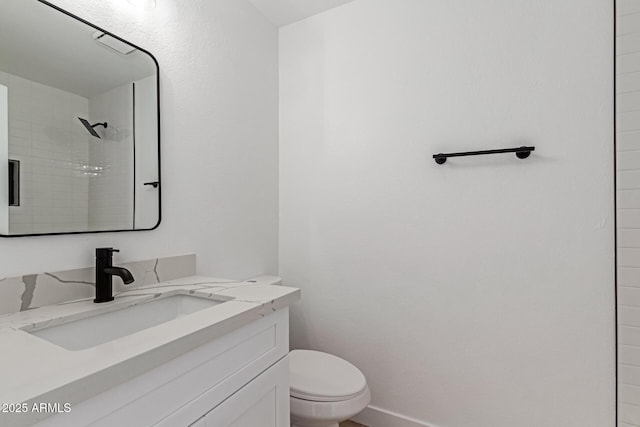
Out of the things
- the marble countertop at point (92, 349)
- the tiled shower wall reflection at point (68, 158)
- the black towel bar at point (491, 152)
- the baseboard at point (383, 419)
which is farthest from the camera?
the baseboard at point (383, 419)

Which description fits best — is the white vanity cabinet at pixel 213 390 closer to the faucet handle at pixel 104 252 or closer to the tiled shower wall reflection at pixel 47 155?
the faucet handle at pixel 104 252

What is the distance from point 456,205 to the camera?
1.49 meters

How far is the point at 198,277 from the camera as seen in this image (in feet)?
4.35

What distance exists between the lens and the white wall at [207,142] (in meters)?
1.09

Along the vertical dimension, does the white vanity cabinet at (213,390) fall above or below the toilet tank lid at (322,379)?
above

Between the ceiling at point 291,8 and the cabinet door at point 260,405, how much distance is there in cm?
176

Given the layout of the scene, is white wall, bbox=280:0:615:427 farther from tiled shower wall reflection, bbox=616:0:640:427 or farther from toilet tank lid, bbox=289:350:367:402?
toilet tank lid, bbox=289:350:367:402

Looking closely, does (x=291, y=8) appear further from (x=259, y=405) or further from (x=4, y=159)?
(x=259, y=405)

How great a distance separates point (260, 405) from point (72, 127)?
1.03 meters

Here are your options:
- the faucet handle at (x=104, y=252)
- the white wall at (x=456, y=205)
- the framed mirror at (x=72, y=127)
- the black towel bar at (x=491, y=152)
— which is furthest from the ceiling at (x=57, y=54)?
the black towel bar at (x=491, y=152)

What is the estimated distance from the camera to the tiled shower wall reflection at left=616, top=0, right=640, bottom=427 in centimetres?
117

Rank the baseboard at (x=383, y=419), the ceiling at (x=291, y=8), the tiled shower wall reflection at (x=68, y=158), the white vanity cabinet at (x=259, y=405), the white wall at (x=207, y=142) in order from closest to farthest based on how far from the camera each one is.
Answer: the white vanity cabinet at (x=259, y=405) → the tiled shower wall reflection at (x=68, y=158) → the white wall at (x=207, y=142) → the baseboard at (x=383, y=419) → the ceiling at (x=291, y=8)

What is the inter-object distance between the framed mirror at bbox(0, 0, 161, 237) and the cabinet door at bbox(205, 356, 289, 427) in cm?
70

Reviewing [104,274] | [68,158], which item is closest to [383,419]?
[104,274]
